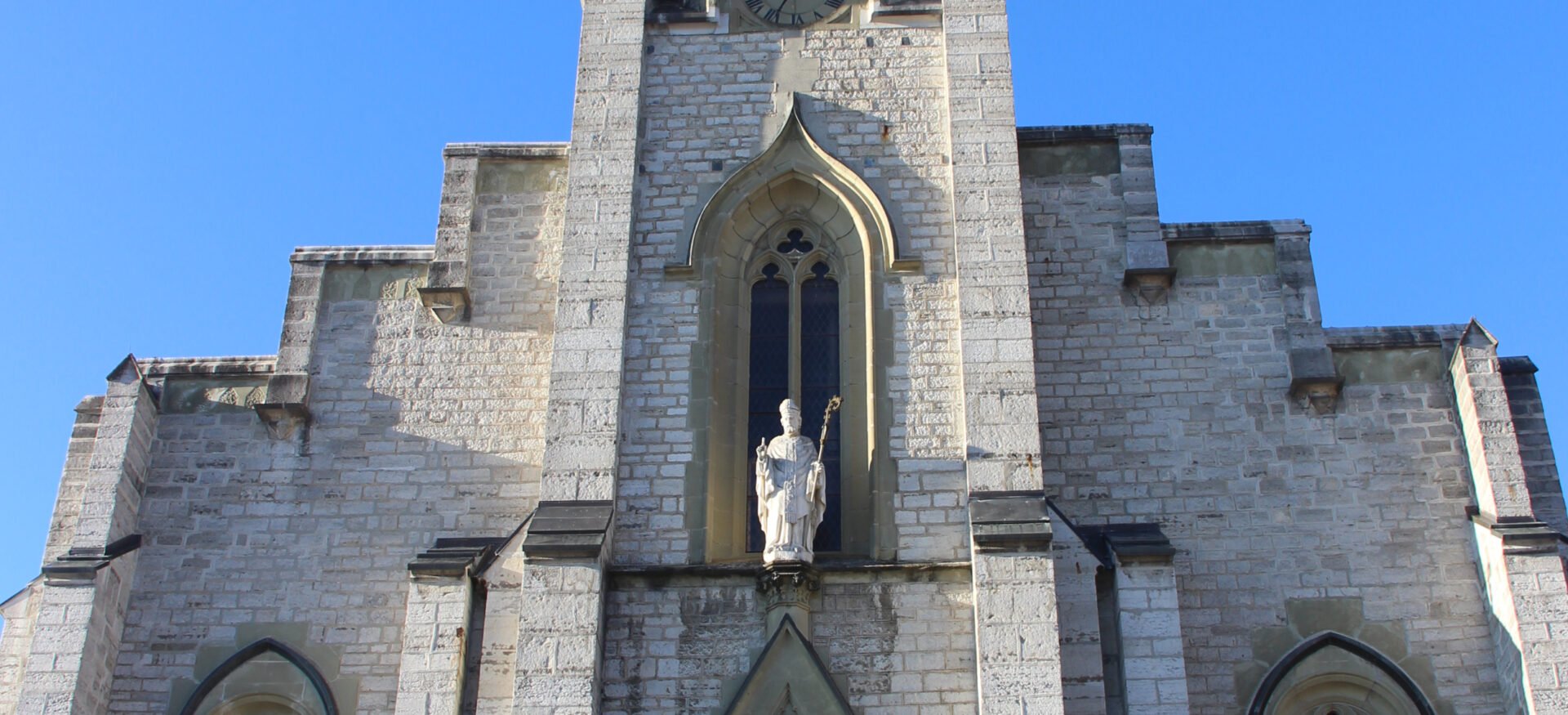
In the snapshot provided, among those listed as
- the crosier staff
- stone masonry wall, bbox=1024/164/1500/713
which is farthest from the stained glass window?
stone masonry wall, bbox=1024/164/1500/713

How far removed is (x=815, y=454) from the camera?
47.3ft

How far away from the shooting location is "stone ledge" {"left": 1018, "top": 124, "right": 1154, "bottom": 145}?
17.3m

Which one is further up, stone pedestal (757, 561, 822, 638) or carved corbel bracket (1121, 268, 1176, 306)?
carved corbel bracket (1121, 268, 1176, 306)

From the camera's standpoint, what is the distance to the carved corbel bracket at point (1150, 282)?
16281 mm

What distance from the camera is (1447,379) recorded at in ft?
51.4

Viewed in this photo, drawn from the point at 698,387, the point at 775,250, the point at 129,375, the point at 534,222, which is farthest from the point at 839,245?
the point at 129,375

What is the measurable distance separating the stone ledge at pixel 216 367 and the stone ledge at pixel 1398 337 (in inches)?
406

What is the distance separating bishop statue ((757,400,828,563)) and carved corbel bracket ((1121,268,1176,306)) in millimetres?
4048

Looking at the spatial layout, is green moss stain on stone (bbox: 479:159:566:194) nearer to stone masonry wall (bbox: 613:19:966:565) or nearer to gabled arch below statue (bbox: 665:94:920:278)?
stone masonry wall (bbox: 613:19:966:565)

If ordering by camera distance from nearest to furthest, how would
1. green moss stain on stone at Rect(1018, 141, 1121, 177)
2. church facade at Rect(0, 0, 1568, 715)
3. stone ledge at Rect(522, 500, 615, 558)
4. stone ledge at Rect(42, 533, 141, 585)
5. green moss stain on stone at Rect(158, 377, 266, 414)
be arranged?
stone ledge at Rect(522, 500, 615, 558) → church facade at Rect(0, 0, 1568, 715) → stone ledge at Rect(42, 533, 141, 585) → green moss stain on stone at Rect(158, 377, 266, 414) → green moss stain on stone at Rect(1018, 141, 1121, 177)

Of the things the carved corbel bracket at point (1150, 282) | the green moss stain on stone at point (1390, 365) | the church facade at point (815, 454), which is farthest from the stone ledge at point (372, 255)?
the green moss stain on stone at point (1390, 365)

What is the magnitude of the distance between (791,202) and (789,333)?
1.43 meters

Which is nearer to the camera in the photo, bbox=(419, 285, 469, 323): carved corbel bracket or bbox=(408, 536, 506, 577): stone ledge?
bbox=(408, 536, 506, 577): stone ledge

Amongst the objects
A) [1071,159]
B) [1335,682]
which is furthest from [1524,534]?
[1071,159]
